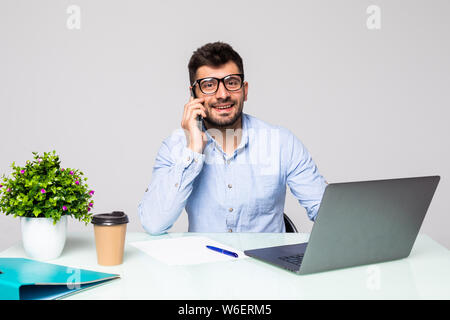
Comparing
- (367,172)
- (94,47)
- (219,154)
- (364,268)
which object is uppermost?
(94,47)

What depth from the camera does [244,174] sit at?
205 cm

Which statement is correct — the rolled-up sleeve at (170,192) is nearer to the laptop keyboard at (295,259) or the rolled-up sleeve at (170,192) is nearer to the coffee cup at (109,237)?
the coffee cup at (109,237)

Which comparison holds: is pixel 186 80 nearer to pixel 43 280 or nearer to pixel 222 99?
pixel 222 99

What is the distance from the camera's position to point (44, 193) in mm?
1182

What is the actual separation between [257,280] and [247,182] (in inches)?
39.3

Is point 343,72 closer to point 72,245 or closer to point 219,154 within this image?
point 219,154

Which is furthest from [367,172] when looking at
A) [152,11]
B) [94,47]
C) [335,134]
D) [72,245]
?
[72,245]

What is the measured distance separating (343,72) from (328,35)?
A: 279 mm

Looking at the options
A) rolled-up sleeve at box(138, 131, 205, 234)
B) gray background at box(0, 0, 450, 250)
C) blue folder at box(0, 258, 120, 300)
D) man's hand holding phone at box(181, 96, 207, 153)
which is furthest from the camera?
gray background at box(0, 0, 450, 250)

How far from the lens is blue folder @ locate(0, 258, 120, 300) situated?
91 cm

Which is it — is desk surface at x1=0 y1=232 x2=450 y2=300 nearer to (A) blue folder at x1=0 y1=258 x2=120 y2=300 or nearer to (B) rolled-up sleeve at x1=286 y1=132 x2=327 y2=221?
(A) blue folder at x1=0 y1=258 x2=120 y2=300

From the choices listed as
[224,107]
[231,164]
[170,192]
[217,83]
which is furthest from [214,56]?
[170,192]

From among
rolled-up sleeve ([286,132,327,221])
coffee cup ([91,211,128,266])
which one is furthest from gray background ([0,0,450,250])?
coffee cup ([91,211,128,266])

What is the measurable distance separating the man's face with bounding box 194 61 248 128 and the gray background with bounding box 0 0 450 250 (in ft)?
3.78
